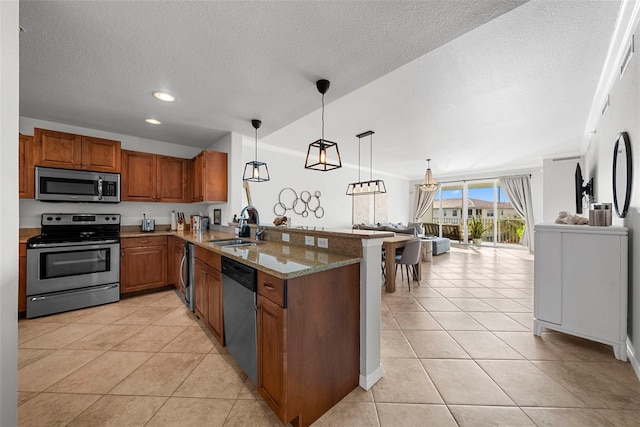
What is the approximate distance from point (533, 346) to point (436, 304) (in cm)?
106

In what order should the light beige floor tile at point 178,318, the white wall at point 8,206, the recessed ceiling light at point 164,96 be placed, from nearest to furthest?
the white wall at point 8,206
the recessed ceiling light at point 164,96
the light beige floor tile at point 178,318

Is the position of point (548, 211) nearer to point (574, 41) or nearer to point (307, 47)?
point (574, 41)

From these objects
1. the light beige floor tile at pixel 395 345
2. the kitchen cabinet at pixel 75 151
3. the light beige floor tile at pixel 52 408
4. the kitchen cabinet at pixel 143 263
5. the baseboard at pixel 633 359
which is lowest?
the light beige floor tile at pixel 52 408

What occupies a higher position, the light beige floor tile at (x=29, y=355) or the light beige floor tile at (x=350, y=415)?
the light beige floor tile at (x=29, y=355)

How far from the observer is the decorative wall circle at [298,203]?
578 centimetres

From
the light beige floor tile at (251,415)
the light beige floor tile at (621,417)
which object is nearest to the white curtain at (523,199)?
the light beige floor tile at (621,417)

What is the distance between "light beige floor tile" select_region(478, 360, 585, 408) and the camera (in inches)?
60.5

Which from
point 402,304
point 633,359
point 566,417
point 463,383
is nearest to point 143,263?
point 402,304

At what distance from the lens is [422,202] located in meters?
9.51

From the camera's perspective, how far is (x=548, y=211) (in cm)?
Answer: 601

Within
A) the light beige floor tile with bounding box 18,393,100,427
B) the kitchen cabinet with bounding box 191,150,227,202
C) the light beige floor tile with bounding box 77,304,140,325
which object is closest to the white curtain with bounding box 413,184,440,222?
the kitchen cabinet with bounding box 191,150,227,202

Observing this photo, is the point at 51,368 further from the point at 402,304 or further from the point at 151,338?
the point at 402,304

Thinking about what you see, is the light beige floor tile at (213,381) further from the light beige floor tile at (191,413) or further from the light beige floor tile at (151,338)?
the light beige floor tile at (151,338)

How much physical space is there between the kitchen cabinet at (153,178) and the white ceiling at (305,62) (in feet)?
1.25
